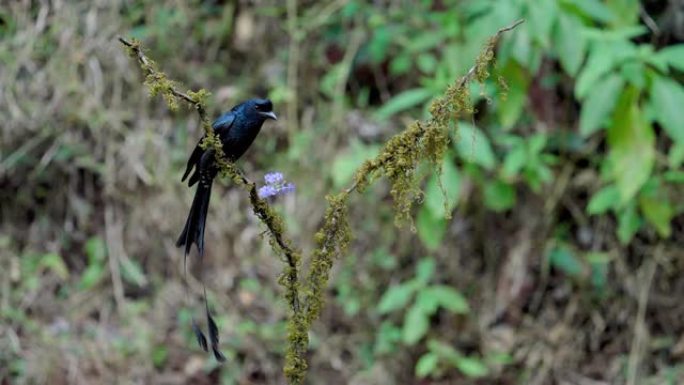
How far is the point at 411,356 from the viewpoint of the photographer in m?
4.50

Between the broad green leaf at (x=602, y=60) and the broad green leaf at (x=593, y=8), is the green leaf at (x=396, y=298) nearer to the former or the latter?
the broad green leaf at (x=602, y=60)

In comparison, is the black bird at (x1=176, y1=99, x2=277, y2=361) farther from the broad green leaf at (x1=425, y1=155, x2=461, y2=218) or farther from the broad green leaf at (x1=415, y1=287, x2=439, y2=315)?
the broad green leaf at (x1=415, y1=287, x2=439, y2=315)

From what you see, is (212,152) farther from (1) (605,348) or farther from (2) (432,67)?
(1) (605,348)

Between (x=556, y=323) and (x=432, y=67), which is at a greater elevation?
(x=432, y=67)

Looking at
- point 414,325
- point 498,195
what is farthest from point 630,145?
point 414,325

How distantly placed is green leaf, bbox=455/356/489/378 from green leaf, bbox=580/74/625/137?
128 centimetres

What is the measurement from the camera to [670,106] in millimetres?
3480

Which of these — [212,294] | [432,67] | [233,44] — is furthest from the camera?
[233,44]

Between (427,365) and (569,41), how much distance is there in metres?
1.59

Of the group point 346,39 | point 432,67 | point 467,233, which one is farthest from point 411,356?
point 346,39

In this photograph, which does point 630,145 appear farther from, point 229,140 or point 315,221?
point 229,140

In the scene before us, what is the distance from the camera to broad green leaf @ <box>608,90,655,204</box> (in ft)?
11.9

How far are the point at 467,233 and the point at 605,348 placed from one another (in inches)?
35.4

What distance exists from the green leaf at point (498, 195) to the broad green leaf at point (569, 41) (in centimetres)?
97
